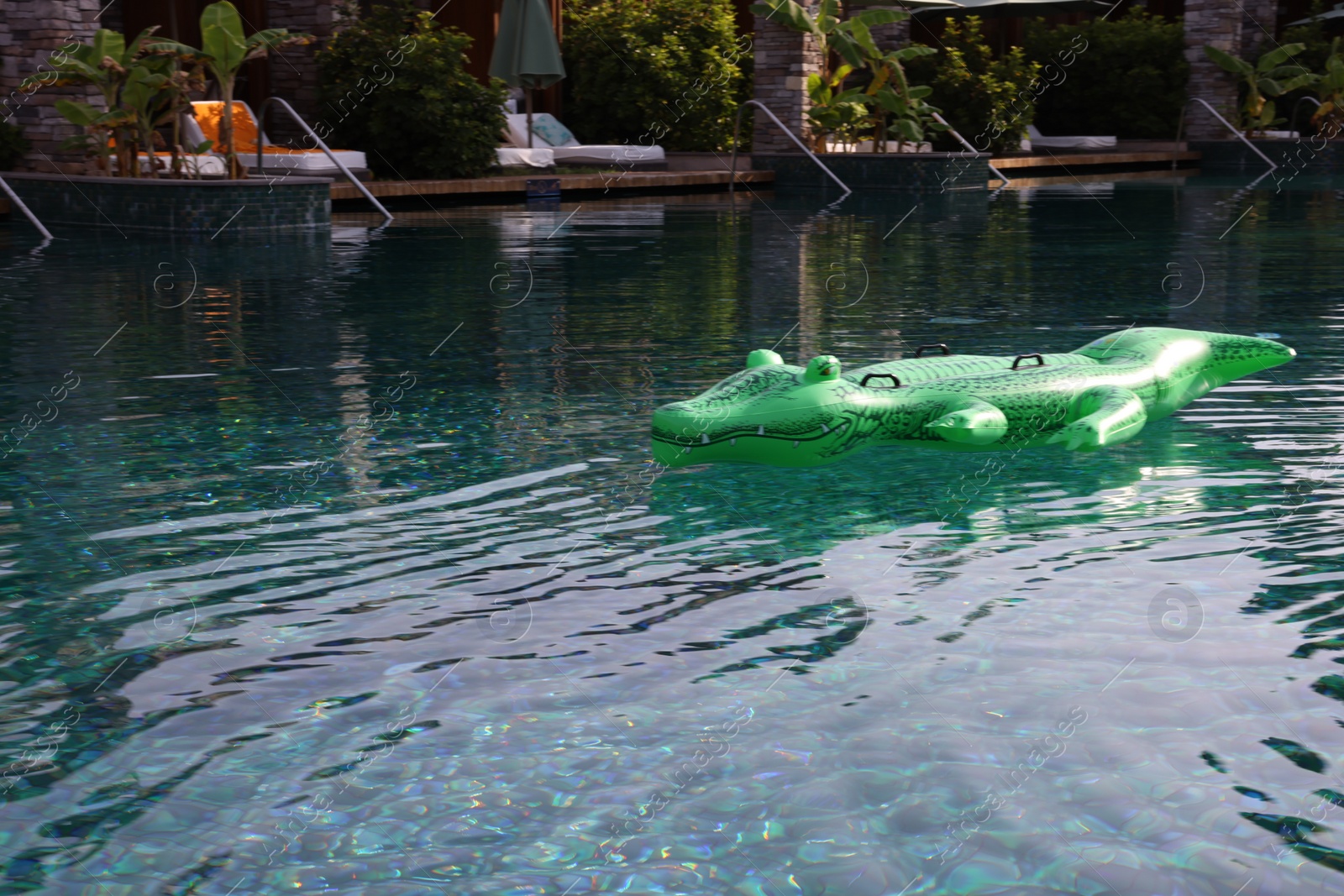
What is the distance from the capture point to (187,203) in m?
14.5

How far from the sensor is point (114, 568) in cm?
452

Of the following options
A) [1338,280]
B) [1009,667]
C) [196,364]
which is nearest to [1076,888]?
[1009,667]

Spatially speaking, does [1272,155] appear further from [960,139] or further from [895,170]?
[895,170]

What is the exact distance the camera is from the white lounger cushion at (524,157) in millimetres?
22047

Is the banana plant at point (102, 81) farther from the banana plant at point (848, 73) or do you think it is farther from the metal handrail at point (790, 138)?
the banana plant at point (848, 73)

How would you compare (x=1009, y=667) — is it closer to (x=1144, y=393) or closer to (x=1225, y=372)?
(x=1144, y=393)

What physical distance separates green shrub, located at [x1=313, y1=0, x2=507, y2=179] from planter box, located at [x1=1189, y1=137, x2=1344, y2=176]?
1594 centimetres

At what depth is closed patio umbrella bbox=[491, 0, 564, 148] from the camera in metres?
21.8

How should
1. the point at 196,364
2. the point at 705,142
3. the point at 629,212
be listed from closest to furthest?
the point at 196,364, the point at 629,212, the point at 705,142

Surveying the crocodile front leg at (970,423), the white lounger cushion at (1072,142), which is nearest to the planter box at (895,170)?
the white lounger cushion at (1072,142)

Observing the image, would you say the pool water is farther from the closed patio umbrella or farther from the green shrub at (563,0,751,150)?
the green shrub at (563,0,751,150)

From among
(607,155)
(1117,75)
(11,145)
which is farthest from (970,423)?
(1117,75)

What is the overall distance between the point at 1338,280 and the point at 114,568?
962 cm

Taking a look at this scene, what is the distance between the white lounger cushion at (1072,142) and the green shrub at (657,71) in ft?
25.7
